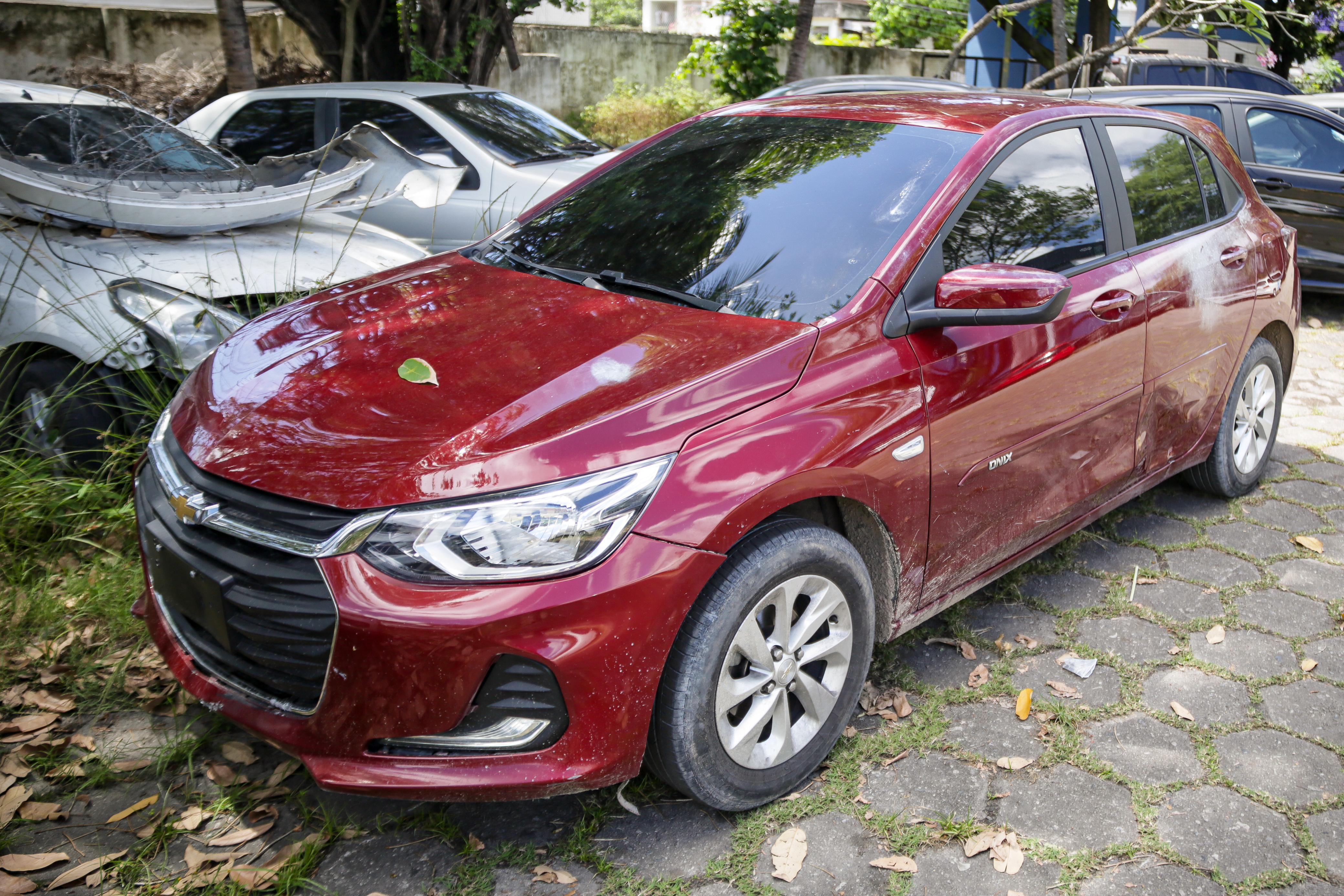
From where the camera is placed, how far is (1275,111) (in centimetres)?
743

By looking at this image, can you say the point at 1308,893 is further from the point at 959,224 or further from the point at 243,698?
the point at 243,698

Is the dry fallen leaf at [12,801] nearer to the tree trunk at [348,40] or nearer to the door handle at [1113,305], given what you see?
the door handle at [1113,305]

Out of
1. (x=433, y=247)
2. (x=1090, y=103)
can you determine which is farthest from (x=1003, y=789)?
(x=433, y=247)

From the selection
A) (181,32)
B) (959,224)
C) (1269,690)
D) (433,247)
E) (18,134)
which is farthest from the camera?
(181,32)

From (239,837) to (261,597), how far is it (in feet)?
2.31

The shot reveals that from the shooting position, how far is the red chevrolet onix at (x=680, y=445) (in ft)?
7.08

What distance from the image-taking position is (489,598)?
210cm

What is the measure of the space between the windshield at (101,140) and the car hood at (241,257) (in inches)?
17.8

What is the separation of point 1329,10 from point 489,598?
1686 centimetres

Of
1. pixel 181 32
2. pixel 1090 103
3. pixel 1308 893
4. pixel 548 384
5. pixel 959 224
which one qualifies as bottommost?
pixel 1308 893

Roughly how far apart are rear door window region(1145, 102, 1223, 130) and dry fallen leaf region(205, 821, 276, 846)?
695 cm

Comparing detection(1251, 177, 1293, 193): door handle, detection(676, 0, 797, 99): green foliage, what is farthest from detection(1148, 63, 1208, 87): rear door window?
detection(676, 0, 797, 99): green foliage

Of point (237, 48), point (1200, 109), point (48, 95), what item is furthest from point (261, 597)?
point (1200, 109)

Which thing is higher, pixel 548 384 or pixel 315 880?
pixel 548 384
